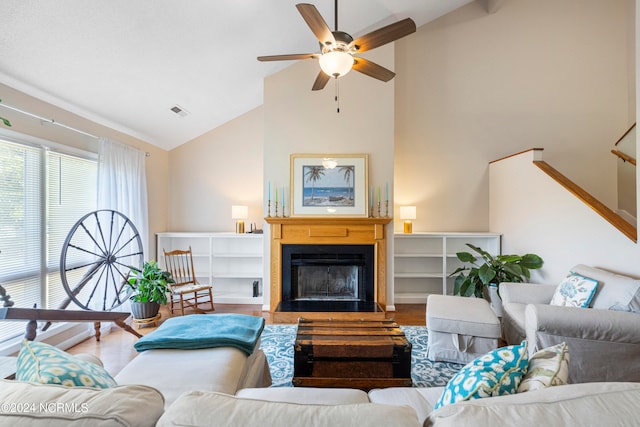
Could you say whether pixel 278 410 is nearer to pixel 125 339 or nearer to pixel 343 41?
pixel 343 41

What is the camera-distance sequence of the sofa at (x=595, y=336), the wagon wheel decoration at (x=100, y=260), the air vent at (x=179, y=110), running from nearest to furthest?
the sofa at (x=595, y=336), the wagon wheel decoration at (x=100, y=260), the air vent at (x=179, y=110)

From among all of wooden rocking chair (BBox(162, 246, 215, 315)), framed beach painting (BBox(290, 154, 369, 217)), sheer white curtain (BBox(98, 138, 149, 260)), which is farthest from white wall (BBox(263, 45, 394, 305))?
sheer white curtain (BBox(98, 138, 149, 260))

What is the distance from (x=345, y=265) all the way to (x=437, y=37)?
3833 millimetres

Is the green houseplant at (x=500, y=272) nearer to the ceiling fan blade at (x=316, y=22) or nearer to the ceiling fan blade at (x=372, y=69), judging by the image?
the ceiling fan blade at (x=372, y=69)

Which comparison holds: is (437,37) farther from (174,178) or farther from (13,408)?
(13,408)

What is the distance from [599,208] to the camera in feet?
9.71

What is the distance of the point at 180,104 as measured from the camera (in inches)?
154

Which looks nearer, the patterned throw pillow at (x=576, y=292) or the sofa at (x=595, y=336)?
the sofa at (x=595, y=336)

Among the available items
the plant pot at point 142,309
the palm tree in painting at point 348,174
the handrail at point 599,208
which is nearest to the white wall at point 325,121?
the palm tree in painting at point 348,174

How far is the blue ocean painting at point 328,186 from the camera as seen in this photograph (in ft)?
13.7

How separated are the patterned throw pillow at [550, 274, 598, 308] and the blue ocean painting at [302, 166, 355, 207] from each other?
240cm

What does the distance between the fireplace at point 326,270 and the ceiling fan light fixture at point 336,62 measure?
8.08 feet

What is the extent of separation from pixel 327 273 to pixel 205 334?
2574mm

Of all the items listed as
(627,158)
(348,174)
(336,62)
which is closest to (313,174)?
(348,174)
